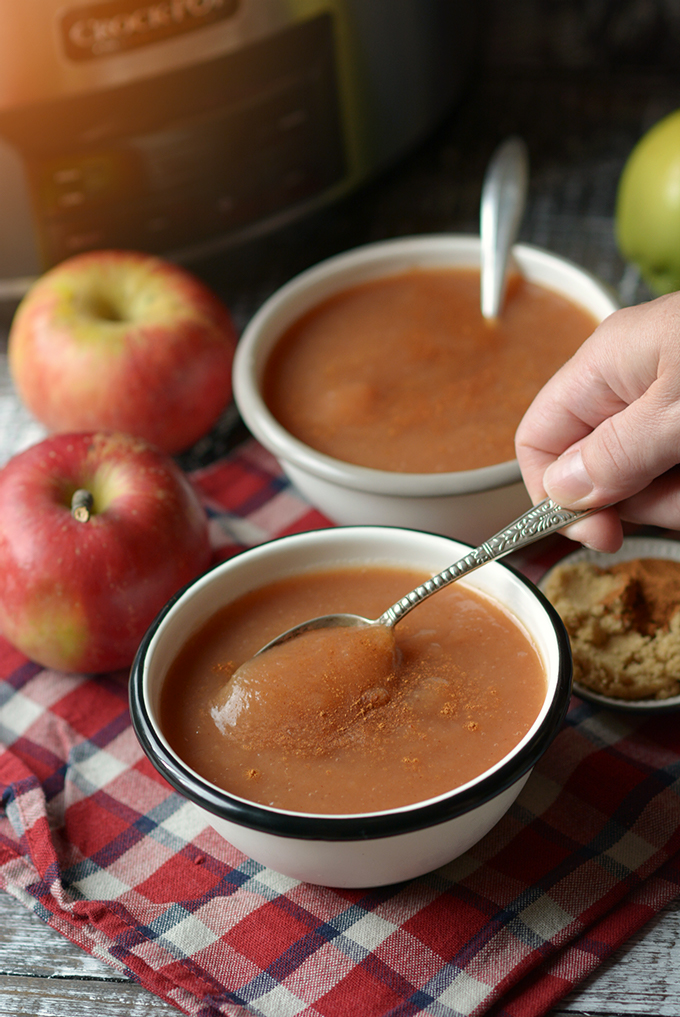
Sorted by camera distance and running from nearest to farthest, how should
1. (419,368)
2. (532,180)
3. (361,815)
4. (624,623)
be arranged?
(361,815) → (624,623) → (419,368) → (532,180)

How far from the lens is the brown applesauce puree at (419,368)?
3.46 feet

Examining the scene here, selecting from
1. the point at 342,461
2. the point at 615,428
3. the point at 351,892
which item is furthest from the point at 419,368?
the point at 351,892

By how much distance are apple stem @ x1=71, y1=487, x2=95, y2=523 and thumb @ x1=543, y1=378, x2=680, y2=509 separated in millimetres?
459

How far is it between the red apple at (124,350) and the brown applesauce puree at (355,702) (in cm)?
42

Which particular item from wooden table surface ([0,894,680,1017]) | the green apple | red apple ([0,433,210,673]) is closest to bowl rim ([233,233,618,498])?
red apple ([0,433,210,673])

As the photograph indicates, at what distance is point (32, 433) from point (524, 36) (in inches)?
53.5

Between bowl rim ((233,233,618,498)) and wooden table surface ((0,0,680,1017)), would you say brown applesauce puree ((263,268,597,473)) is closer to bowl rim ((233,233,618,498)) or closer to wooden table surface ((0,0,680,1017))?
bowl rim ((233,233,618,498))


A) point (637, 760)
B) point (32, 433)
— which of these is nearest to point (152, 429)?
point (32, 433)

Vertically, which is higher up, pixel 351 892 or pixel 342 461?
pixel 342 461

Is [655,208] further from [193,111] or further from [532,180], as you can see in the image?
[193,111]

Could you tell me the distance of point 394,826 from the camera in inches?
25.3

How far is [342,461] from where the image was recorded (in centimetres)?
103

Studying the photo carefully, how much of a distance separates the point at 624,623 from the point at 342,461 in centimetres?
34

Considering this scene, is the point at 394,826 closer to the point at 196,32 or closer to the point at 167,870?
the point at 167,870
